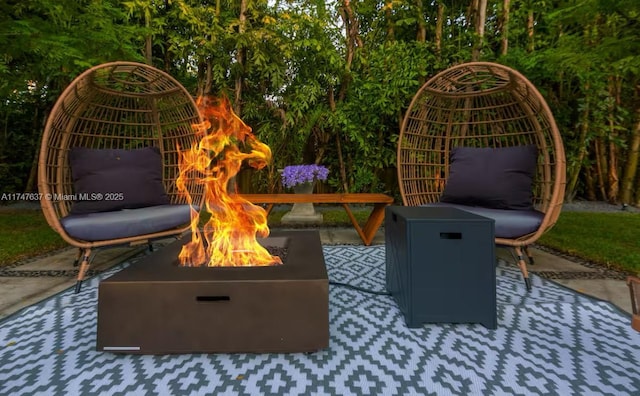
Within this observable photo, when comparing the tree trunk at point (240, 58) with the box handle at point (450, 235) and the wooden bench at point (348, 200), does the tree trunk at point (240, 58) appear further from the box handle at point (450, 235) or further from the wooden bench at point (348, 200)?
the box handle at point (450, 235)

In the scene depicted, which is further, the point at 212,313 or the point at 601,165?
the point at 601,165

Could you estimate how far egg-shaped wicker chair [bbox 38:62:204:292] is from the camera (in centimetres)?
183

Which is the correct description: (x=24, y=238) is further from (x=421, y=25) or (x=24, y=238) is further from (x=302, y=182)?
(x=421, y=25)

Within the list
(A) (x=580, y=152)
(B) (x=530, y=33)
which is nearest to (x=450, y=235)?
(B) (x=530, y=33)

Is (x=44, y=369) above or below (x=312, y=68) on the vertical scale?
below

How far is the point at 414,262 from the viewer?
1394mm

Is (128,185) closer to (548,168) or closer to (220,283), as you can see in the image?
(220,283)

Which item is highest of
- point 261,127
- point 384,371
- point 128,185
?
point 261,127

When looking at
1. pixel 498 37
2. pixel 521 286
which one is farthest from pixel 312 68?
pixel 521 286

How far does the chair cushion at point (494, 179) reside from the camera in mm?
2240

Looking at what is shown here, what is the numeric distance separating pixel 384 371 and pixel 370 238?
5.91ft

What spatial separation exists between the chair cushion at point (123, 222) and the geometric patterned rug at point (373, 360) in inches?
15.3

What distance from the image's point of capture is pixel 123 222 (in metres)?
1.89

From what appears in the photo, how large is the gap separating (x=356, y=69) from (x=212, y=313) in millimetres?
4102
